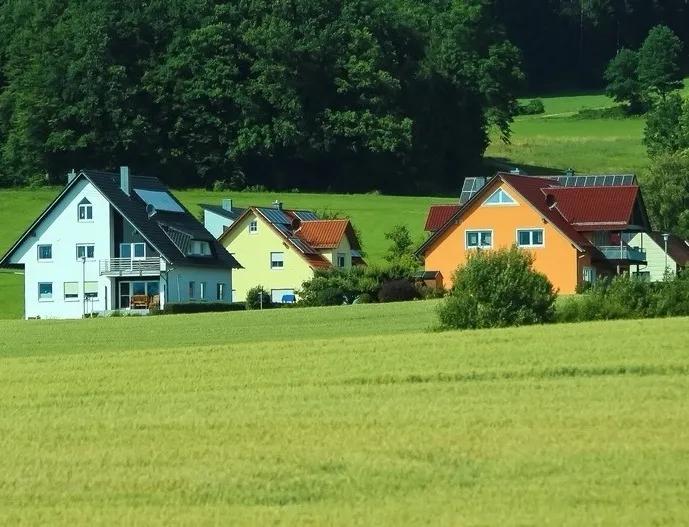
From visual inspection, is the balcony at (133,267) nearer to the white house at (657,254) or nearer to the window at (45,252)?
the window at (45,252)

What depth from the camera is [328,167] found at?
373ft

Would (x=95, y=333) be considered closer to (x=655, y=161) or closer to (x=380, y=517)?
(x=380, y=517)

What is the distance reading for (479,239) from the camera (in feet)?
235

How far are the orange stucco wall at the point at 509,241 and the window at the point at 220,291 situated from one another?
12.0 m

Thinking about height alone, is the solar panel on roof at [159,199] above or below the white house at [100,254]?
above

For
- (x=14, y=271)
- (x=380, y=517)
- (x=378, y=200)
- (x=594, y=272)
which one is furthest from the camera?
(x=378, y=200)

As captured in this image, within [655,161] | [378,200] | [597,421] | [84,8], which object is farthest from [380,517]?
[84,8]

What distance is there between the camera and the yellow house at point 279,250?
275ft

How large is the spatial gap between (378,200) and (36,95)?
2545 centimetres

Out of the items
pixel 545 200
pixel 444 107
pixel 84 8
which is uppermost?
pixel 84 8

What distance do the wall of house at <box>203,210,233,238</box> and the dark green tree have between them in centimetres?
6063

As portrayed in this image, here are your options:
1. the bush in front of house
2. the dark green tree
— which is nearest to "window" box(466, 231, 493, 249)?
the bush in front of house

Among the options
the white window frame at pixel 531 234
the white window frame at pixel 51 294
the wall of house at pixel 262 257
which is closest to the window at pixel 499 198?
the white window frame at pixel 531 234

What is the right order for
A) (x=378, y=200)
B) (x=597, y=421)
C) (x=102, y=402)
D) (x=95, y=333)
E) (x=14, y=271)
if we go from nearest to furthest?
(x=597, y=421)
(x=102, y=402)
(x=95, y=333)
(x=14, y=271)
(x=378, y=200)
